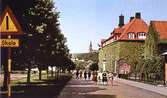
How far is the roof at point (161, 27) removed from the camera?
79.9 m

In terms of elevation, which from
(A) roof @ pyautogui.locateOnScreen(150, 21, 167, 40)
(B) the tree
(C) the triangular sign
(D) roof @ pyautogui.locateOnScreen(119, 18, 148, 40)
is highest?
(D) roof @ pyautogui.locateOnScreen(119, 18, 148, 40)

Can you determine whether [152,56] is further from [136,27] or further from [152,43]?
[136,27]

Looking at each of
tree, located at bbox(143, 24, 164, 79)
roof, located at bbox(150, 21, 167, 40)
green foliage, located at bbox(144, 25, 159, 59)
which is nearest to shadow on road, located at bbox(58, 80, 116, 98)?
tree, located at bbox(143, 24, 164, 79)

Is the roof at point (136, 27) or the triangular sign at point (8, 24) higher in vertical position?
the roof at point (136, 27)

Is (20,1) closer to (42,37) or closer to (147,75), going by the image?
(42,37)

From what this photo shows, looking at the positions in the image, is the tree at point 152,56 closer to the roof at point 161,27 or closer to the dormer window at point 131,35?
the roof at point 161,27

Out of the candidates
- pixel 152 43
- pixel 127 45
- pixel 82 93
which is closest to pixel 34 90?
pixel 82 93

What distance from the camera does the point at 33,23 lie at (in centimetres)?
3184

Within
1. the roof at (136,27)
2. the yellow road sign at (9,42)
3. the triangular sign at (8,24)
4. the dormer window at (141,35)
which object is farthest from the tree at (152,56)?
the triangular sign at (8,24)

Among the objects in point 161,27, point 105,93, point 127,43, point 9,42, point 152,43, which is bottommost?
point 105,93

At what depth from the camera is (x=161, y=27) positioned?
3322 inches

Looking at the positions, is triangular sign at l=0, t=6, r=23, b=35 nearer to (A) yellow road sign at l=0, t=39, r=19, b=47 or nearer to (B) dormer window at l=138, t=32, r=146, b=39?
(A) yellow road sign at l=0, t=39, r=19, b=47

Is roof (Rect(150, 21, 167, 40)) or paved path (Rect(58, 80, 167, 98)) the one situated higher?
roof (Rect(150, 21, 167, 40))

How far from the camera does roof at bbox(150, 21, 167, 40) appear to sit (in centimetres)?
7994
